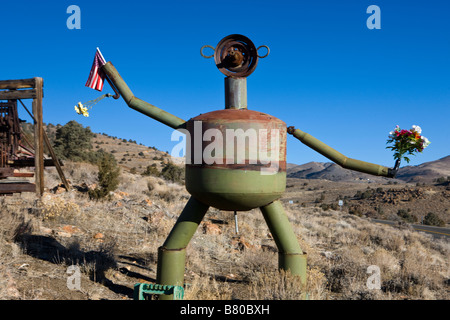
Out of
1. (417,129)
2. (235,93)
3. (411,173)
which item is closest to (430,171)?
(411,173)

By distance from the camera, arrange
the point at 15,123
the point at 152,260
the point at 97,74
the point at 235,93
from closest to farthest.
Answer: the point at 235,93
the point at 97,74
the point at 152,260
the point at 15,123

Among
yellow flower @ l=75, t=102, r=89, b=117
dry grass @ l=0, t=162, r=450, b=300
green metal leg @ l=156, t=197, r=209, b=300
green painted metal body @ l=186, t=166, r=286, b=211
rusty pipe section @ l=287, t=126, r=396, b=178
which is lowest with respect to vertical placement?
dry grass @ l=0, t=162, r=450, b=300

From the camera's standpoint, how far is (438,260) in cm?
1212

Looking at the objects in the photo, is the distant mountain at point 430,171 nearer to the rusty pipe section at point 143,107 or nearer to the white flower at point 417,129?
the white flower at point 417,129

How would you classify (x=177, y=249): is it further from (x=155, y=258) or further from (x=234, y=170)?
(x=155, y=258)

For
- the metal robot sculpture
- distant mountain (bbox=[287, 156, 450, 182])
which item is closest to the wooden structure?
the metal robot sculpture

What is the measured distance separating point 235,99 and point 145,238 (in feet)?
17.3

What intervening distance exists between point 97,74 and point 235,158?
285cm

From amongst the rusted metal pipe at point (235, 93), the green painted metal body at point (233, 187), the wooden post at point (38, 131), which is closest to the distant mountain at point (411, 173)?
the wooden post at point (38, 131)

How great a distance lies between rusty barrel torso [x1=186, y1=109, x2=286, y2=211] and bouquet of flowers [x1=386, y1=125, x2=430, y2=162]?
195 centimetres

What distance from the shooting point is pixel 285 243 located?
5.61m

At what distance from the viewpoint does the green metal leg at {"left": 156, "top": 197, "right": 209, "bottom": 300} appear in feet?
18.1

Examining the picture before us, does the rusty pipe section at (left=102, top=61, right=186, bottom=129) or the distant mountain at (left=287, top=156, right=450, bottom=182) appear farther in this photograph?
the distant mountain at (left=287, top=156, right=450, bottom=182)

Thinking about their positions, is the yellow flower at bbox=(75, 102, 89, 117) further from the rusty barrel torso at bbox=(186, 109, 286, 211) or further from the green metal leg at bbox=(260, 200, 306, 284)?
the green metal leg at bbox=(260, 200, 306, 284)
